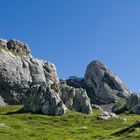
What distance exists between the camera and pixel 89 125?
15338 centimetres

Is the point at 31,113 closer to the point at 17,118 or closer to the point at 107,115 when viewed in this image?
the point at 17,118

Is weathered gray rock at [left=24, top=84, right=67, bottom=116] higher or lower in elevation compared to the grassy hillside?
higher

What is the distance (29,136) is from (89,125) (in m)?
48.8

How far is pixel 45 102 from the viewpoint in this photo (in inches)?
7052

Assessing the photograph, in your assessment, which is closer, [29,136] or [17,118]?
[29,136]

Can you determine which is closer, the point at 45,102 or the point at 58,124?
the point at 58,124

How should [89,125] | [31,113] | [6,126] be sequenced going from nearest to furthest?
1. [6,126]
2. [89,125]
3. [31,113]

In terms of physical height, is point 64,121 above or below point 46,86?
below

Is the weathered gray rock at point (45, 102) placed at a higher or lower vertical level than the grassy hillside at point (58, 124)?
higher

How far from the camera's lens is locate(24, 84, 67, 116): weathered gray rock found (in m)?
175

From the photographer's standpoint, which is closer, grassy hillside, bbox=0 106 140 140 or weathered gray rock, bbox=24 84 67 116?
grassy hillside, bbox=0 106 140 140

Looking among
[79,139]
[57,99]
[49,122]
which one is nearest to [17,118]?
[49,122]

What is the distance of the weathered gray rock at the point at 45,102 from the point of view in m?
175

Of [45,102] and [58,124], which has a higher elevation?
[45,102]
